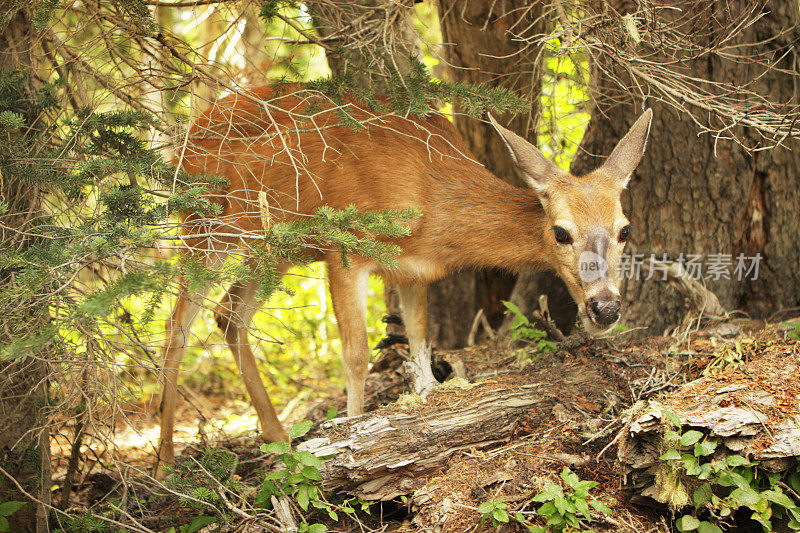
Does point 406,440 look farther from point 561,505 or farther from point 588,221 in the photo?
point 588,221

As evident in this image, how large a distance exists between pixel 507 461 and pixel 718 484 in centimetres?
111

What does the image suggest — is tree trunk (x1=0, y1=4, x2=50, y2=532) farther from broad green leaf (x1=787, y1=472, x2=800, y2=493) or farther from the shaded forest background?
broad green leaf (x1=787, y1=472, x2=800, y2=493)

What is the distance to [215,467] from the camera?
4363mm

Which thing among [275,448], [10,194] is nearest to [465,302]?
[275,448]

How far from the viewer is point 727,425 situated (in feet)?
11.2

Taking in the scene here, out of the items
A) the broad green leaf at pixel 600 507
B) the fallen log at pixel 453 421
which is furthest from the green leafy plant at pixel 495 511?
the fallen log at pixel 453 421

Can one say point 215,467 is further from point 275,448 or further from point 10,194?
point 10,194

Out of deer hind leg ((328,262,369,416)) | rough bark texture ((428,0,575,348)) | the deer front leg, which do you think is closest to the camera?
deer hind leg ((328,262,369,416))

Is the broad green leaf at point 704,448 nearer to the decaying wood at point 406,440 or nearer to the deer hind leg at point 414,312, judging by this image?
the decaying wood at point 406,440

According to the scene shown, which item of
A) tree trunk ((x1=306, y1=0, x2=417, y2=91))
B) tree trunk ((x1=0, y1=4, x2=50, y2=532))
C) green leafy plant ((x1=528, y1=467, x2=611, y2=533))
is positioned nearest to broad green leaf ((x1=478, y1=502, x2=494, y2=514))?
green leafy plant ((x1=528, y1=467, x2=611, y2=533))

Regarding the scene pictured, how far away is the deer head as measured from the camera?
4.59m

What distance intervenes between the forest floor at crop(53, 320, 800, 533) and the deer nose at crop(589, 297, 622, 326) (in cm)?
45

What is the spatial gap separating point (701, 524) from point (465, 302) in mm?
4191

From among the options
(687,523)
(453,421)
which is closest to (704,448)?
(687,523)
